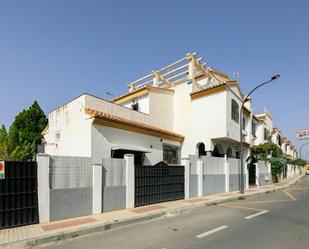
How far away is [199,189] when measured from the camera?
1538cm

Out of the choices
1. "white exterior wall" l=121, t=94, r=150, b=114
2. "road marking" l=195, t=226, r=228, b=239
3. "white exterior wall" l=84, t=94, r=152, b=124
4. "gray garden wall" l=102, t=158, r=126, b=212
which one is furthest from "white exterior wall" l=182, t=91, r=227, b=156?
"road marking" l=195, t=226, r=228, b=239

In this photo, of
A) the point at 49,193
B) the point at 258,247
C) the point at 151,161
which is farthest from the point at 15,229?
the point at 151,161

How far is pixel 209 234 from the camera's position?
7.32 m

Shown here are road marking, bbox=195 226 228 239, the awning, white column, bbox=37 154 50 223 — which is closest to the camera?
road marking, bbox=195 226 228 239

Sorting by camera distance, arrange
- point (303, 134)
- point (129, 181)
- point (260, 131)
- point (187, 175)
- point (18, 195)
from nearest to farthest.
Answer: point (18, 195)
point (129, 181)
point (187, 175)
point (260, 131)
point (303, 134)

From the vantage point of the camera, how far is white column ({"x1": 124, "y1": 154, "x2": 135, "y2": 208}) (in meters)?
11.1

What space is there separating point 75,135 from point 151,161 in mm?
4847

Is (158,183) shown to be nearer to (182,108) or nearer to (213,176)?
(213,176)

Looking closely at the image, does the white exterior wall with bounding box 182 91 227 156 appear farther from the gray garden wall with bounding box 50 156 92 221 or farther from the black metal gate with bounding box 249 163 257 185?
the gray garden wall with bounding box 50 156 92 221

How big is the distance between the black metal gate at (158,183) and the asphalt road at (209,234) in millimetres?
2189

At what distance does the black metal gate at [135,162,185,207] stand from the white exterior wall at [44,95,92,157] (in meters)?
2.94

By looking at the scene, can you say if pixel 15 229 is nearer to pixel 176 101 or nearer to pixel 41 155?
pixel 41 155

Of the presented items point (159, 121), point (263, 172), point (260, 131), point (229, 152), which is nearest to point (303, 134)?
point (260, 131)

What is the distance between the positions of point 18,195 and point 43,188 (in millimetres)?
719
